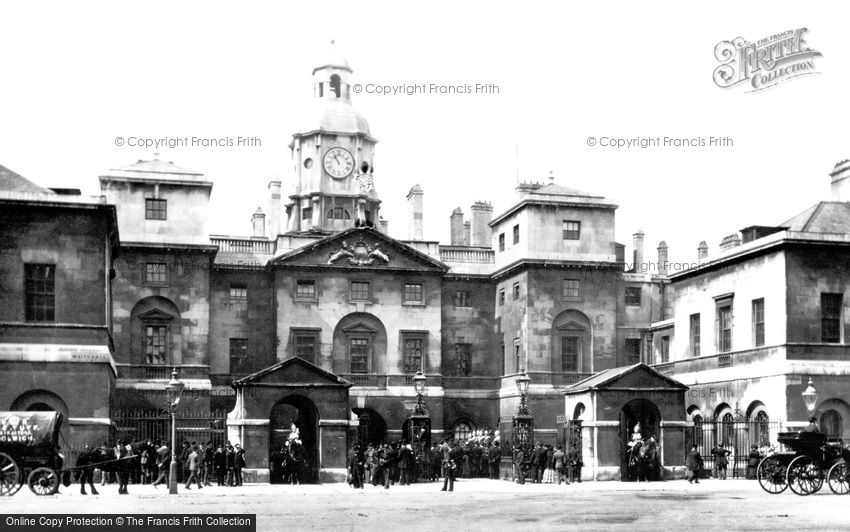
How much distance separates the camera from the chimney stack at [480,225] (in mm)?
63875

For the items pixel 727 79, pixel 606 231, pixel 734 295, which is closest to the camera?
pixel 727 79

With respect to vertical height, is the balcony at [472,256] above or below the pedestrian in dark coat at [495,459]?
above

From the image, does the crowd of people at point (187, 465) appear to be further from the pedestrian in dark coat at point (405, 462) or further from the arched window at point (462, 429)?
the arched window at point (462, 429)

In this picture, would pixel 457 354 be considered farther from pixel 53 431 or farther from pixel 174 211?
pixel 53 431

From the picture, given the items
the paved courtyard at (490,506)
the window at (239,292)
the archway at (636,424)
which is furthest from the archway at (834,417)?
the window at (239,292)

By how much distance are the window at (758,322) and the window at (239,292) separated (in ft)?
75.9

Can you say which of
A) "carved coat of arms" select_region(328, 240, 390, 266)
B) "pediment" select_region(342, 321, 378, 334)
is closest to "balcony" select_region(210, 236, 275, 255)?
"carved coat of arms" select_region(328, 240, 390, 266)

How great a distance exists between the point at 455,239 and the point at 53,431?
37.6m

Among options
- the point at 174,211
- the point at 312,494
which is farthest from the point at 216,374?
the point at 312,494

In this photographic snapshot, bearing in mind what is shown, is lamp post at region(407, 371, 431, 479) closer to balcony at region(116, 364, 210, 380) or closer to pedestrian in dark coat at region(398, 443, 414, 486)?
pedestrian in dark coat at region(398, 443, 414, 486)

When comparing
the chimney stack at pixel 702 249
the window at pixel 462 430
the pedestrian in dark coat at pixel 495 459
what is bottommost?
the pedestrian in dark coat at pixel 495 459

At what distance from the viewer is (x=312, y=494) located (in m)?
31.6

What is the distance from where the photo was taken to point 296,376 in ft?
129

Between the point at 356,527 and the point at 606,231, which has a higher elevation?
the point at 606,231
